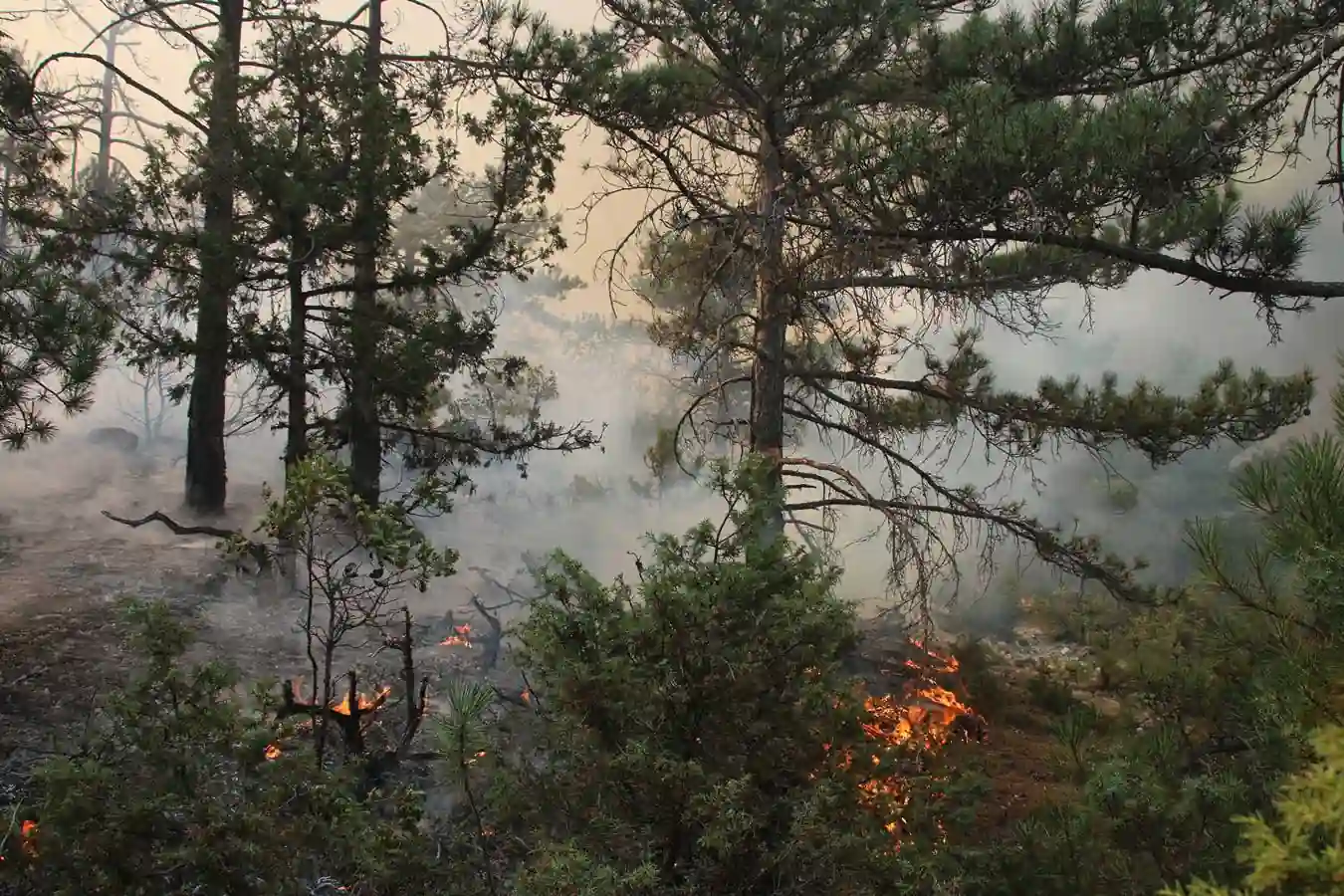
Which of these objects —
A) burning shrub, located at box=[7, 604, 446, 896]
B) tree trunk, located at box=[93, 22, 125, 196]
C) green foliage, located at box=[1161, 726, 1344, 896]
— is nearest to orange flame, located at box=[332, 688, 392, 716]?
burning shrub, located at box=[7, 604, 446, 896]

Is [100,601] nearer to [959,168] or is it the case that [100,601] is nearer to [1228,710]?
[959,168]

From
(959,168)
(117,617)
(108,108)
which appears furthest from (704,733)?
(108,108)

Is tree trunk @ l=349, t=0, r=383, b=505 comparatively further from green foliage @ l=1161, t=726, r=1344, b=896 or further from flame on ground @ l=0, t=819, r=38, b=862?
green foliage @ l=1161, t=726, r=1344, b=896

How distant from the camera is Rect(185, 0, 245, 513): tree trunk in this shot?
201 inches

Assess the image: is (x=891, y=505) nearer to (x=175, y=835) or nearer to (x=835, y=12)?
(x=835, y=12)

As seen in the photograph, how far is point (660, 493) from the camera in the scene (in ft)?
27.5

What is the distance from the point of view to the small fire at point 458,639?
5762mm

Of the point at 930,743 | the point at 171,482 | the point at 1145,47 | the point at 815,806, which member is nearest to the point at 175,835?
the point at 815,806

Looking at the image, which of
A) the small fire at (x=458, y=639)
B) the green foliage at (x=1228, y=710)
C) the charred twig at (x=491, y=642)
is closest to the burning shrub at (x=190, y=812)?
the green foliage at (x=1228, y=710)

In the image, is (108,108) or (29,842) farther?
(108,108)

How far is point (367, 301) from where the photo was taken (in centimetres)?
596

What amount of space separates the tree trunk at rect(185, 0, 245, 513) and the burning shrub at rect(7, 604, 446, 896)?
3.36 metres

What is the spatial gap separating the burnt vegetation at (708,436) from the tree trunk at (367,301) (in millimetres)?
41

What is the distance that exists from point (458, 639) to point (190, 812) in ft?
11.8
